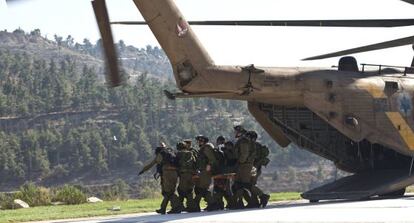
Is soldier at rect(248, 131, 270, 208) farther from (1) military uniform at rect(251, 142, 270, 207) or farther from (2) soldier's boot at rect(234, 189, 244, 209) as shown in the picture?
(2) soldier's boot at rect(234, 189, 244, 209)

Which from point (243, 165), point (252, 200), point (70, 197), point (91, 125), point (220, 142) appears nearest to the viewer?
point (243, 165)

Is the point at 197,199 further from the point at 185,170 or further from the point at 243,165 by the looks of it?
the point at 243,165

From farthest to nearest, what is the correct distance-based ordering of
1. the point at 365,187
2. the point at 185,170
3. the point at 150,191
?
the point at 150,191
the point at 365,187
the point at 185,170

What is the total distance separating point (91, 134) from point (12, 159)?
13860 millimetres

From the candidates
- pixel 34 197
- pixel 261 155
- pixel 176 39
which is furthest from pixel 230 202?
pixel 34 197

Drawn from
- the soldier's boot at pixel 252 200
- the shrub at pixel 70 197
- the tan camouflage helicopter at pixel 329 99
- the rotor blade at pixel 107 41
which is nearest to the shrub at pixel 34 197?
the shrub at pixel 70 197

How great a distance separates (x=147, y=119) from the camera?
15988 cm

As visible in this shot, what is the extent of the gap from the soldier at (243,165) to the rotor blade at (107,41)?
3435 millimetres

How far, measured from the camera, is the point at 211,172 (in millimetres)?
21328

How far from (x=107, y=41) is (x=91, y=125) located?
14025 cm

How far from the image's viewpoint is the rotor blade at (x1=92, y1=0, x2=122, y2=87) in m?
18.9

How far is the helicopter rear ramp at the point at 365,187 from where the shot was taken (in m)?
23.2

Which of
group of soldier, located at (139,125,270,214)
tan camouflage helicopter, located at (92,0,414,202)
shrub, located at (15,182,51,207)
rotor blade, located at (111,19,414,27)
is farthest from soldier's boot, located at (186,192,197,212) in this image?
shrub, located at (15,182,51,207)

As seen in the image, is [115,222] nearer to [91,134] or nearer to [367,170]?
[367,170]
